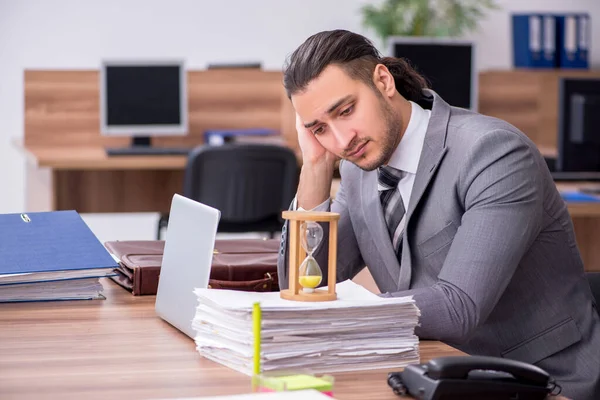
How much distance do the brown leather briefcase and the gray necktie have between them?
0.22 metres

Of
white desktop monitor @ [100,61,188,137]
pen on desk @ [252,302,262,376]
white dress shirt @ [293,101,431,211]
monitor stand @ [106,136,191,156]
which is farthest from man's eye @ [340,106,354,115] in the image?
white desktop monitor @ [100,61,188,137]

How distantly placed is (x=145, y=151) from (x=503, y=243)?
131 inches

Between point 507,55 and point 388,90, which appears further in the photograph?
point 507,55

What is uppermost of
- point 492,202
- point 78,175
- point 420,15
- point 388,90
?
point 420,15

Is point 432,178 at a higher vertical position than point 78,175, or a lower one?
higher

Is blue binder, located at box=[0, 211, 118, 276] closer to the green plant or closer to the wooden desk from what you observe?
the wooden desk

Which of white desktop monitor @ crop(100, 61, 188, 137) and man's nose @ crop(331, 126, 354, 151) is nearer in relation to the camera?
man's nose @ crop(331, 126, 354, 151)

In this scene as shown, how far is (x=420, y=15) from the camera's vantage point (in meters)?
6.36

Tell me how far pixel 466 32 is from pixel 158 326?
19.1 feet

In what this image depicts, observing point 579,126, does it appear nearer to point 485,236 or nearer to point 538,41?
point 485,236

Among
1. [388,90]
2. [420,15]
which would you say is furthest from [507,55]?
[388,90]

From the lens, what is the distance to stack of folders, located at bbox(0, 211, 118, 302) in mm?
1643

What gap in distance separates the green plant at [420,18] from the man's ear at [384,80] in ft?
15.5

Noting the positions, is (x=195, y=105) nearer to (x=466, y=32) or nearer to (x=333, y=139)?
(x=466, y=32)
